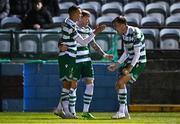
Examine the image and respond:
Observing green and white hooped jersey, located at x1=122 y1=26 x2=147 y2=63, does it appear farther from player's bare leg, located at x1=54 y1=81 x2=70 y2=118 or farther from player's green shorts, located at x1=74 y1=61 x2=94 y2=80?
player's bare leg, located at x1=54 y1=81 x2=70 y2=118

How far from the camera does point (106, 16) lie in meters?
21.6

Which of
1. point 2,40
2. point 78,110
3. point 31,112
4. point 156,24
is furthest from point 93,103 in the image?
point 156,24

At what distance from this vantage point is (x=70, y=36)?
1466cm

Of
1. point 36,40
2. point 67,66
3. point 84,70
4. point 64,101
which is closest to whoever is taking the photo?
point 67,66

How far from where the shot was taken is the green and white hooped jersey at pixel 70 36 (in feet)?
47.8

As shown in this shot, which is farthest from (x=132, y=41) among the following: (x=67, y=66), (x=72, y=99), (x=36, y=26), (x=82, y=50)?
(x=36, y=26)

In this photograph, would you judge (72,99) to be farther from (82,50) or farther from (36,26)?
(36,26)

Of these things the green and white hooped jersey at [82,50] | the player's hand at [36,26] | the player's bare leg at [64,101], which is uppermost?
the player's hand at [36,26]

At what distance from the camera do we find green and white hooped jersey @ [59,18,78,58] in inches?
573

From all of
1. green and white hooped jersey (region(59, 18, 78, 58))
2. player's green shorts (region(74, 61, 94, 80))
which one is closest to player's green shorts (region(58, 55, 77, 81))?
green and white hooped jersey (region(59, 18, 78, 58))

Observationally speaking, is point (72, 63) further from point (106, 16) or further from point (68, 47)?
point (106, 16)

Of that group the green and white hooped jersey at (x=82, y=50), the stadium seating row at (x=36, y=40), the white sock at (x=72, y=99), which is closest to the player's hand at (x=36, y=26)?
the stadium seating row at (x=36, y=40)

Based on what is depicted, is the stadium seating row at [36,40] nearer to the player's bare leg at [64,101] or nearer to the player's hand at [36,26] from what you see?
the player's hand at [36,26]

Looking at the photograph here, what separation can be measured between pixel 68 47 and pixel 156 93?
4.41 m
